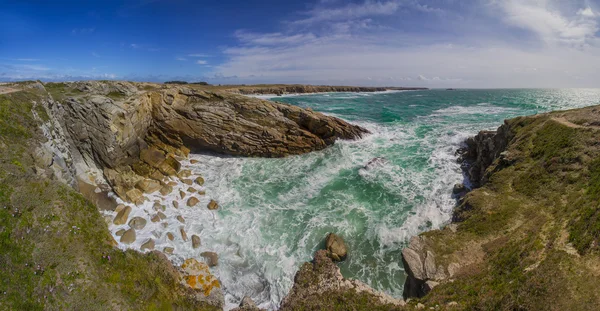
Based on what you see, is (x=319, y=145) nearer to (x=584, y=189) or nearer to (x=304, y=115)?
(x=304, y=115)

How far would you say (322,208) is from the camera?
17.9 meters

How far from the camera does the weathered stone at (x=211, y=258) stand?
13.1 m

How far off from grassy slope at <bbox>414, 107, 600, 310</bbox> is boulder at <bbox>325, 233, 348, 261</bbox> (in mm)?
4351

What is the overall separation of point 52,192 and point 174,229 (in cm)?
619

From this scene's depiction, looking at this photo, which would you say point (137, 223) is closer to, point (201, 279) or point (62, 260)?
point (201, 279)

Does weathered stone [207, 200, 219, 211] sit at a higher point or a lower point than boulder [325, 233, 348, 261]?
higher

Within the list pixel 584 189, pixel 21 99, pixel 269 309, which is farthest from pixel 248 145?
pixel 584 189

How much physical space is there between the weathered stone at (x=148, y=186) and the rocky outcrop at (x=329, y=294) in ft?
44.5

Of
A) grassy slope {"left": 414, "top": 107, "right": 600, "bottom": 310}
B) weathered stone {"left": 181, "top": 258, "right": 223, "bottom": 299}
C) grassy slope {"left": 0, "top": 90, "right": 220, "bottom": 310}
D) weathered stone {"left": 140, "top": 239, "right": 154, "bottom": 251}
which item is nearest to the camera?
grassy slope {"left": 414, "top": 107, "right": 600, "bottom": 310}

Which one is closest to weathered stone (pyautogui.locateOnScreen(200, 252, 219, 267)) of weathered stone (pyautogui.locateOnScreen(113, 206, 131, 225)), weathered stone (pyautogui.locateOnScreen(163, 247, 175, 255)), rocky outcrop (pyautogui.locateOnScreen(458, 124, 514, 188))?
weathered stone (pyautogui.locateOnScreen(163, 247, 175, 255))

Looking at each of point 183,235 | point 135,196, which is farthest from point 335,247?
point 135,196

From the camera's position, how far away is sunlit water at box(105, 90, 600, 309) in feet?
42.2

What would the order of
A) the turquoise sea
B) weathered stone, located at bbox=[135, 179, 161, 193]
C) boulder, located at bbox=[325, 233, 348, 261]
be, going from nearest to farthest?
1. the turquoise sea
2. boulder, located at bbox=[325, 233, 348, 261]
3. weathered stone, located at bbox=[135, 179, 161, 193]

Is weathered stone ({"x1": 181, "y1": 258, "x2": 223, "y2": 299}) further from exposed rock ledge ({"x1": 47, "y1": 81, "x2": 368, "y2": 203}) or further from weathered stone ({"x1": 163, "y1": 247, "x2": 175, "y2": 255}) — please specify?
exposed rock ledge ({"x1": 47, "y1": 81, "x2": 368, "y2": 203})
